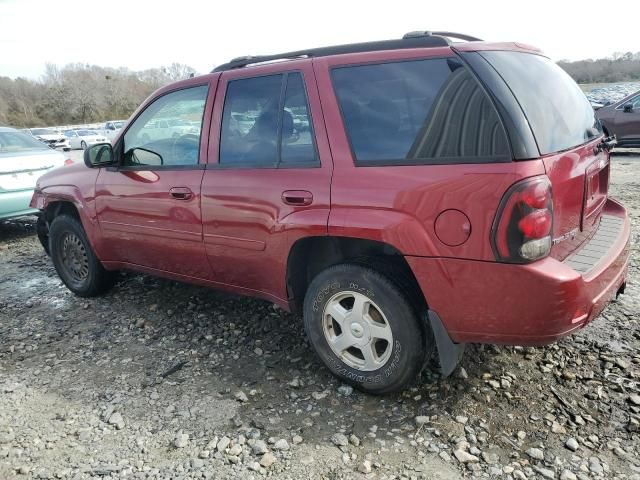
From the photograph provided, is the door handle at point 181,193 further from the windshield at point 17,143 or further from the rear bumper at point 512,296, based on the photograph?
the windshield at point 17,143

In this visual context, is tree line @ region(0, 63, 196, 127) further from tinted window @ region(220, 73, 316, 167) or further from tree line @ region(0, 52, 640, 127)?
tinted window @ region(220, 73, 316, 167)

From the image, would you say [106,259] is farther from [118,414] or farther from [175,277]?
[118,414]

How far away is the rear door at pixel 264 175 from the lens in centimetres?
280

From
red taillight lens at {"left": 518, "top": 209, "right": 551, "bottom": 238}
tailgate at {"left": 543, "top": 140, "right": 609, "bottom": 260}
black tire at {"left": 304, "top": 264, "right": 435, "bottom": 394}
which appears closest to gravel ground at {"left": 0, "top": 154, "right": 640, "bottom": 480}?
black tire at {"left": 304, "top": 264, "right": 435, "bottom": 394}

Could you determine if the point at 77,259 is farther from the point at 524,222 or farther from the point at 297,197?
the point at 524,222

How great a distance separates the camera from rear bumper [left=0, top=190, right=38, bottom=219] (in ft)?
21.6

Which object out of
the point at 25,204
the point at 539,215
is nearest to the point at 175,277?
the point at 539,215

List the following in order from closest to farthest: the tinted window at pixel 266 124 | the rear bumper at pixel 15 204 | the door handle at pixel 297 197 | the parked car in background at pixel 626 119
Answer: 1. the door handle at pixel 297 197
2. the tinted window at pixel 266 124
3. the rear bumper at pixel 15 204
4. the parked car in background at pixel 626 119

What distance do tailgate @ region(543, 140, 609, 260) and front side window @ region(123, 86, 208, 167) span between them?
2244mm

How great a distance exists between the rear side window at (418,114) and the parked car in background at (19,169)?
18.3 feet

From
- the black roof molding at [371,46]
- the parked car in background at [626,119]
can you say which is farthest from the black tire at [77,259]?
the parked car in background at [626,119]

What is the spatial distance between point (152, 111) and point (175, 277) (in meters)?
1.28

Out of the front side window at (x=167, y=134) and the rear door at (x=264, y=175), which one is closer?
the rear door at (x=264, y=175)

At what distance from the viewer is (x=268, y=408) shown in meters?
2.79
